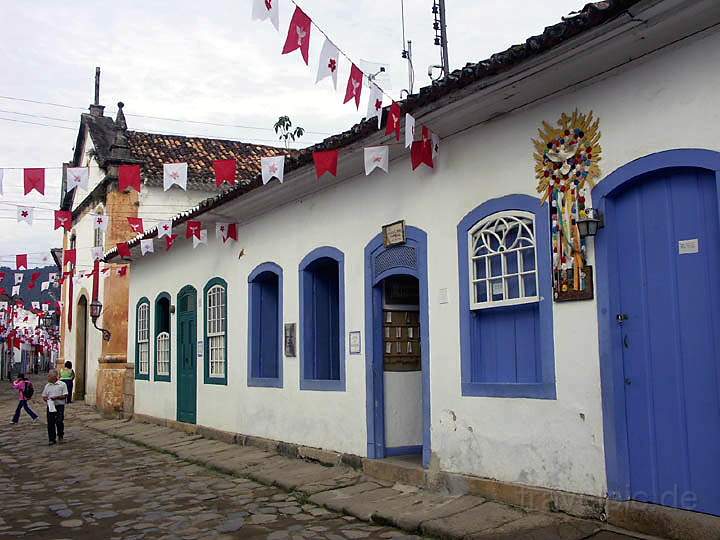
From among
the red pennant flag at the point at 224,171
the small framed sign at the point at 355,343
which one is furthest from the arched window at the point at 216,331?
the small framed sign at the point at 355,343

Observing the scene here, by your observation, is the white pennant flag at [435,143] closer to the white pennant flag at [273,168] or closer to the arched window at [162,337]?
the white pennant flag at [273,168]

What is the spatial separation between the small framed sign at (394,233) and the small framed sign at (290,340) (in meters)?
2.49

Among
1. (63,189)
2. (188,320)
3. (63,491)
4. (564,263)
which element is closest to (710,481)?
(564,263)

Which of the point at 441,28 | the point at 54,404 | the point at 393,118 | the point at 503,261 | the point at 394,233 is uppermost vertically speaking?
the point at 441,28

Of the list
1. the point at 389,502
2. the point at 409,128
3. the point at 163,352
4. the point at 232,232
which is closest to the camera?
the point at 409,128

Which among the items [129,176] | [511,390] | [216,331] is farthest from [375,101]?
[216,331]

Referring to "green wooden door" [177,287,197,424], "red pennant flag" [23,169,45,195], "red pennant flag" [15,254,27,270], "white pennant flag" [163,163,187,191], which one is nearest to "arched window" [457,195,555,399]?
"white pennant flag" [163,163,187,191]

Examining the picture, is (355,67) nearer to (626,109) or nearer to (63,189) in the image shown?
(626,109)

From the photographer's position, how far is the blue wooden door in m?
5.17

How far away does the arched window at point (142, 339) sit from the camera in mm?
15930

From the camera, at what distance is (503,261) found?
269 inches

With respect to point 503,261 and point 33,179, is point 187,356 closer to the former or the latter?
point 33,179

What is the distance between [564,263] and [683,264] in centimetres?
99

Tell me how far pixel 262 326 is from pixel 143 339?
18.8 feet
